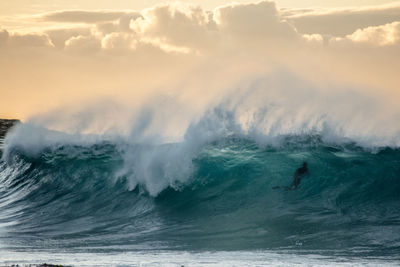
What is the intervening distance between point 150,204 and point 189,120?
3.65 meters

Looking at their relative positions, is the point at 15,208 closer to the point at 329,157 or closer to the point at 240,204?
the point at 240,204

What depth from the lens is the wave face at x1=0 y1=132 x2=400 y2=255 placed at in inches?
396

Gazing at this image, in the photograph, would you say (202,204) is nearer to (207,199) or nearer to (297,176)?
(207,199)

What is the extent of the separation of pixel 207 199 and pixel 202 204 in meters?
0.37

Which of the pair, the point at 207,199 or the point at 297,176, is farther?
the point at 297,176

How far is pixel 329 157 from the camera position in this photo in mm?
14867

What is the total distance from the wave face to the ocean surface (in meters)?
0.03

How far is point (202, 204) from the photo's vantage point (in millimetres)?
12922

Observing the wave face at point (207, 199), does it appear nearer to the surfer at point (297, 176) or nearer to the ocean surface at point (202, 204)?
the ocean surface at point (202, 204)

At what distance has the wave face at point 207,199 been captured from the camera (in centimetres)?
1005

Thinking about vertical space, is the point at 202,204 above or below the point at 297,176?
below

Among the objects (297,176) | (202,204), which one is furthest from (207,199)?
(297,176)

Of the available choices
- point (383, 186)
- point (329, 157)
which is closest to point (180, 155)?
point (329, 157)

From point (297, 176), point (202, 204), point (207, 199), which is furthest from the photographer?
point (297, 176)
